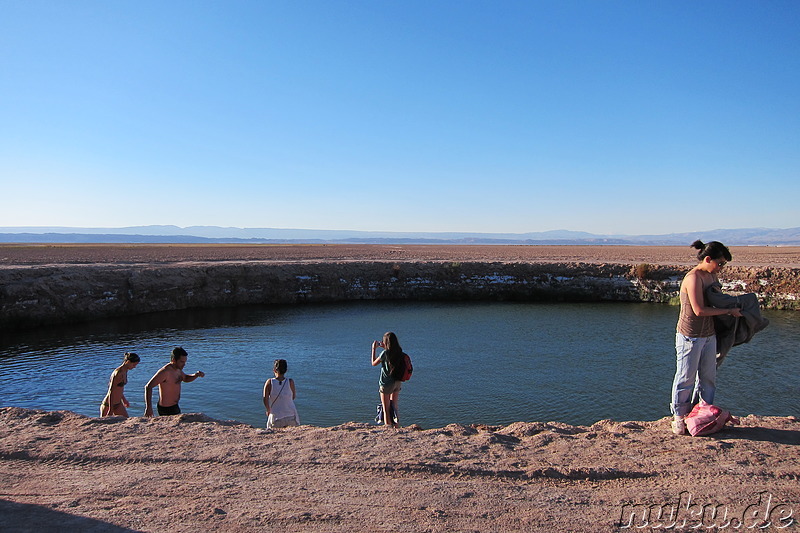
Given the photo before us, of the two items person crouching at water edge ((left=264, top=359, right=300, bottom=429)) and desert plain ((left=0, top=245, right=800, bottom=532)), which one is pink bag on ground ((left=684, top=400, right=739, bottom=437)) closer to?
desert plain ((left=0, top=245, right=800, bottom=532))

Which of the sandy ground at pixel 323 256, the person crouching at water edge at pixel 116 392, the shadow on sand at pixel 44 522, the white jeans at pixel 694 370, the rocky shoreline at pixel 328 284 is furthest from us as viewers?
the sandy ground at pixel 323 256

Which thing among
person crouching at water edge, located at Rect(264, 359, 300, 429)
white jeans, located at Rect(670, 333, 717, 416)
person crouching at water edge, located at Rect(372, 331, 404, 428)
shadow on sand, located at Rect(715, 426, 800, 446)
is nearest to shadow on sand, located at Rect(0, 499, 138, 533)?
person crouching at water edge, located at Rect(264, 359, 300, 429)

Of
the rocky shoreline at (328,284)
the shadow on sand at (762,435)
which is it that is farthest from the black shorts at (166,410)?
the rocky shoreline at (328,284)

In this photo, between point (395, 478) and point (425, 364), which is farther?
point (425, 364)

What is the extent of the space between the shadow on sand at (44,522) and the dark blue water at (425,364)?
5.24 metres

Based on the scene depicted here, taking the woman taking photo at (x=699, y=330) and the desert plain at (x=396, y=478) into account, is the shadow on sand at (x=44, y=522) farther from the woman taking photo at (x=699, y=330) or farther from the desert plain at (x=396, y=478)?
the woman taking photo at (x=699, y=330)

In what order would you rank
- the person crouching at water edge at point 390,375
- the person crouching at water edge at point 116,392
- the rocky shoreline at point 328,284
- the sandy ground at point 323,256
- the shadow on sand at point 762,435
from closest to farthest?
the shadow on sand at point 762,435, the person crouching at water edge at point 390,375, the person crouching at water edge at point 116,392, the rocky shoreline at point 328,284, the sandy ground at point 323,256

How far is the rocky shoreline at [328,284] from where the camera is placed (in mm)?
20906

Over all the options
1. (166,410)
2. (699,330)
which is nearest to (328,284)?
(166,410)

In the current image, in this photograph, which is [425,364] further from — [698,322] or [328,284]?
[328,284]

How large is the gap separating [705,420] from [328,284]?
23.0 meters

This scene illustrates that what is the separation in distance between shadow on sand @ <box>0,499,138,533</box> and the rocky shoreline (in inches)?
718

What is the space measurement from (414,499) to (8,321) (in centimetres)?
2006

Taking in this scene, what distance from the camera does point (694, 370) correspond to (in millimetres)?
5395
